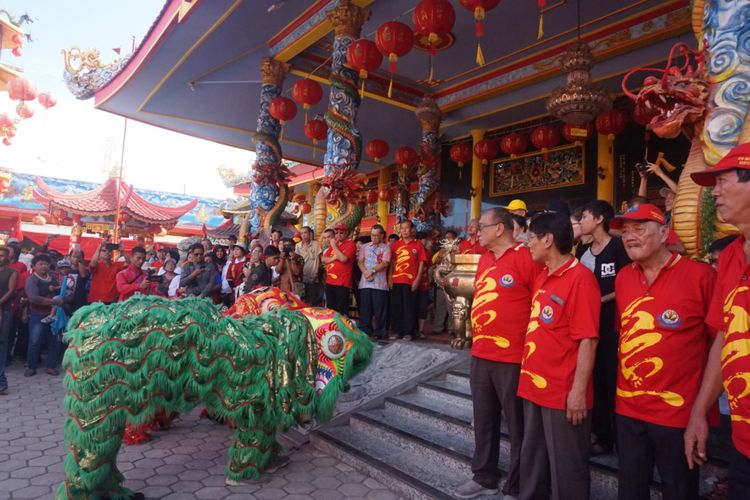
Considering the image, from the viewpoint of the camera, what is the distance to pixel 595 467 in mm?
2539

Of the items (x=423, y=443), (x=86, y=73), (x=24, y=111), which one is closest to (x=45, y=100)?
(x=24, y=111)

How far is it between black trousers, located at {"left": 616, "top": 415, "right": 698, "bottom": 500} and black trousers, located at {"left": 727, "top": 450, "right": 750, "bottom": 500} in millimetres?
297

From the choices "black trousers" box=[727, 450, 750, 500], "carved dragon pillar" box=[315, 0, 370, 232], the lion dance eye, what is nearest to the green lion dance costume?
the lion dance eye

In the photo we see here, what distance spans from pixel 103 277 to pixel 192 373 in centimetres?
439

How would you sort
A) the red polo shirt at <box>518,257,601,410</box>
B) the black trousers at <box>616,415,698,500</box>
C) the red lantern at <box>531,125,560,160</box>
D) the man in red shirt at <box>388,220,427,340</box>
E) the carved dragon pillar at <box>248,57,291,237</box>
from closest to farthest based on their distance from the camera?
the black trousers at <box>616,415,698,500</box>
the red polo shirt at <box>518,257,601,410</box>
the man in red shirt at <box>388,220,427,340</box>
the carved dragon pillar at <box>248,57,291,237</box>
the red lantern at <box>531,125,560,160</box>

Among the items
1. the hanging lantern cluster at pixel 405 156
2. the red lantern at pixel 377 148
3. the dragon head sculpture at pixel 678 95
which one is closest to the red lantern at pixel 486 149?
the hanging lantern cluster at pixel 405 156

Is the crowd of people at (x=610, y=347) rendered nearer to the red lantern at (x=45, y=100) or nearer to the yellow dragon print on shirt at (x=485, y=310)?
the yellow dragon print on shirt at (x=485, y=310)

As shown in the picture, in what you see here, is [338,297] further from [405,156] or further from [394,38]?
[405,156]

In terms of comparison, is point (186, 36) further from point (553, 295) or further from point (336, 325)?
point (553, 295)

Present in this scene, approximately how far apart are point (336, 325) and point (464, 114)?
765 cm

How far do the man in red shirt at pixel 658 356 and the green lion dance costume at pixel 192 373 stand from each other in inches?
79.4

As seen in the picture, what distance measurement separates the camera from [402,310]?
5.76m

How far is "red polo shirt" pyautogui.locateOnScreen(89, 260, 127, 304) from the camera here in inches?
244

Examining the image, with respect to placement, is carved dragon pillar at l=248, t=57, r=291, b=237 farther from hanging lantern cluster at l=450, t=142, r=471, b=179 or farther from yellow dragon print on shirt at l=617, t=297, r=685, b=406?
yellow dragon print on shirt at l=617, t=297, r=685, b=406
